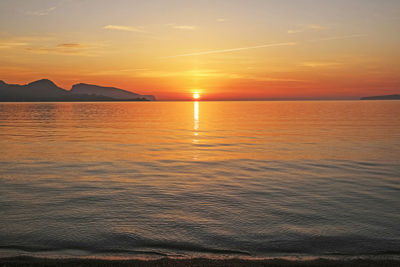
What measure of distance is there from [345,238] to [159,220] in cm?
621

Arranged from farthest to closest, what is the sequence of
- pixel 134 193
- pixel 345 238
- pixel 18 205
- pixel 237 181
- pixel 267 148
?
pixel 267 148 → pixel 237 181 → pixel 134 193 → pixel 18 205 → pixel 345 238

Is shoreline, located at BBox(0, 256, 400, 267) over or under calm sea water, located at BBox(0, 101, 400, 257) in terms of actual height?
over

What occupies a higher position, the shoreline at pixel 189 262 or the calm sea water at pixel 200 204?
the shoreline at pixel 189 262

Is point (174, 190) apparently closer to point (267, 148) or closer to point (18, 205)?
point (18, 205)

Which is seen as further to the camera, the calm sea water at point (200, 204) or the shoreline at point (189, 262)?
the calm sea water at point (200, 204)

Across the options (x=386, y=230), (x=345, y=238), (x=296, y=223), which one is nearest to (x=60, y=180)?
(x=296, y=223)

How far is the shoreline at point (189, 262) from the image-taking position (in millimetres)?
7395

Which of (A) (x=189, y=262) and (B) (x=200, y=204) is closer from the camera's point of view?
(A) (x=189, y=262)

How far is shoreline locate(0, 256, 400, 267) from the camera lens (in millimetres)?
7395

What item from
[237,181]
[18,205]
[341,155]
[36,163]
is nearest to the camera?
[18,205]

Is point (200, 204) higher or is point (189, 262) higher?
point (189, 262)

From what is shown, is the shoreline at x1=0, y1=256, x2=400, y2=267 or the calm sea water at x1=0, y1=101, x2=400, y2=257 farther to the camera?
the calm sea water at x1=0, y1=101, x2=400, y2=257

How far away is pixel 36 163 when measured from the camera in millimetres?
21969

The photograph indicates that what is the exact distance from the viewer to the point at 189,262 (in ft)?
25.0
